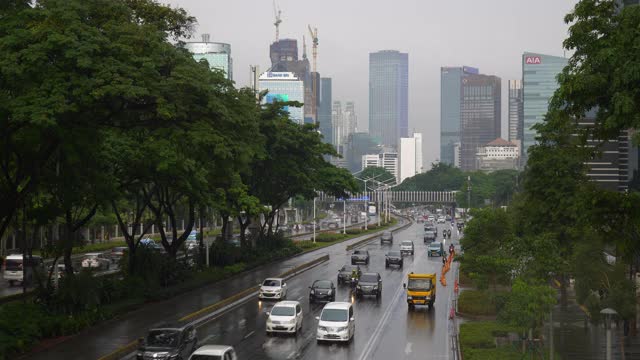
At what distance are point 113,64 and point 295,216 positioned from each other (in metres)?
160

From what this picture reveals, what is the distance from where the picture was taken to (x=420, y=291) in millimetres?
45062

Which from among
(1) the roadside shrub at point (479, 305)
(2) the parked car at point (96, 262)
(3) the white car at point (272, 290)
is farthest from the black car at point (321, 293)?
(2) the parked car at point (96, 262)

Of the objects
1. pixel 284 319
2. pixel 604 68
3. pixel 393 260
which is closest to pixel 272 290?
pixel 284 319

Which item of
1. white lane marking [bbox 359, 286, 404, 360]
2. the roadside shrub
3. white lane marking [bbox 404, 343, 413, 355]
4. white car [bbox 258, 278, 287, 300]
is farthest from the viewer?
white car [bbox 258, 278, 287, 300]

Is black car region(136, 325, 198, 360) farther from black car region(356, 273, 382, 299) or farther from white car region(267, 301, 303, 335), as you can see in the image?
black car region(356, 273, 382, 299)

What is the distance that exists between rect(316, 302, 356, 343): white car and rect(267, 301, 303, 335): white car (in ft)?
5.88

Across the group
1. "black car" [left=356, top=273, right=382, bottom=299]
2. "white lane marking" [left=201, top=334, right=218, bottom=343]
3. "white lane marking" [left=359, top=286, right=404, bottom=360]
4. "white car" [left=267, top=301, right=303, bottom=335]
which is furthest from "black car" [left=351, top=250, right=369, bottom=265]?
"white lane marking" [left=201, top=334, right=218, bottom=343]

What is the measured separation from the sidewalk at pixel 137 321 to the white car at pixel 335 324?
27.4ft

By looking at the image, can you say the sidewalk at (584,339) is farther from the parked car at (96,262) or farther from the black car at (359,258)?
the parked car at (96,262)

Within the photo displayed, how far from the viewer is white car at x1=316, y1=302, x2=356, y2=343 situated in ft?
109

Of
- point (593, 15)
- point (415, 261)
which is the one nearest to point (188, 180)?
point (593, 15)

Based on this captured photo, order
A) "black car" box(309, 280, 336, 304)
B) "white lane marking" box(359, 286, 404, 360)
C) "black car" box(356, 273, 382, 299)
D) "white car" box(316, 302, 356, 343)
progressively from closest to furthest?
"white lane marking" box(359, 286, 404, 360) → "white car" box(316, 302, 356, 343) → "black car" box(309, 280, 336, 304) → "black car" box(356, 273, 382, 299)

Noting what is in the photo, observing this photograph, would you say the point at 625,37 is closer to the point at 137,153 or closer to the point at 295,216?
the point at 137,153

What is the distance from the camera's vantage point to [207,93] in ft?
110
